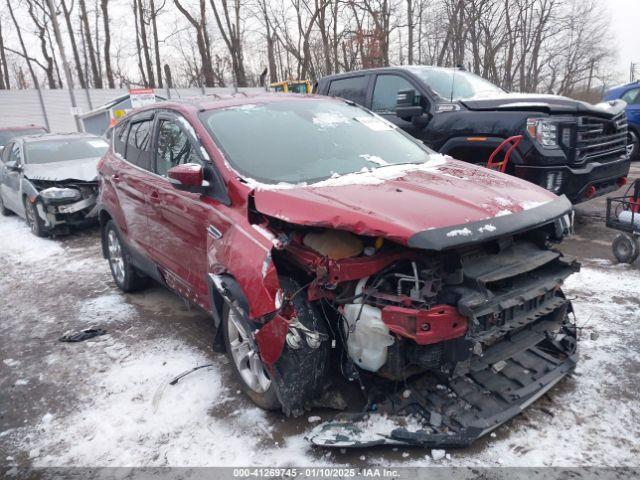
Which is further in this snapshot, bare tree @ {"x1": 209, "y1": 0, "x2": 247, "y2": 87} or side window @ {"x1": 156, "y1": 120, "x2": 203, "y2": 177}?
bare tree @ {"x1": 209, "y1": 0, "x2": 247, "y2": 87}

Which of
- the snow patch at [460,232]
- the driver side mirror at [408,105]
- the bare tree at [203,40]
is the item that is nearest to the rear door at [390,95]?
the driver side mirror at [408,105]

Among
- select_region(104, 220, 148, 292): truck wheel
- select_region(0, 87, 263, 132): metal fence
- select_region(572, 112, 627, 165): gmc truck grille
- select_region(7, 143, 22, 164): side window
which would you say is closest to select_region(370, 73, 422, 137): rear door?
select_region(572, 112, 627, 165): gmc truck grille

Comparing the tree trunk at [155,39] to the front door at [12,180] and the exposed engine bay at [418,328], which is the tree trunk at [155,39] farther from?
the exposed engine bay at [418,328]

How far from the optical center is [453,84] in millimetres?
6359

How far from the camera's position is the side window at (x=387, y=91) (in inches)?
260

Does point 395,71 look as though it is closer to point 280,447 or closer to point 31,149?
point 280,447

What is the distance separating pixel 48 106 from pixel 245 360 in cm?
2045

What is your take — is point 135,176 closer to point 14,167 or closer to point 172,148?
point 172,148

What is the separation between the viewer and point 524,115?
5.28 m

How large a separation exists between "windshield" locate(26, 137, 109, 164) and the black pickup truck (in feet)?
19.4

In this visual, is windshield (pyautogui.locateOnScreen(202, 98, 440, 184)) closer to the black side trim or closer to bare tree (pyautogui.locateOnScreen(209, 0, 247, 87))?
the black side trim

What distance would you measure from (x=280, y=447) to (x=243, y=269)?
0.99m

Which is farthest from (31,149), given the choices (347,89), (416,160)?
(416,160)

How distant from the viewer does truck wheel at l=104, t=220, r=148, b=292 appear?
4.98m
